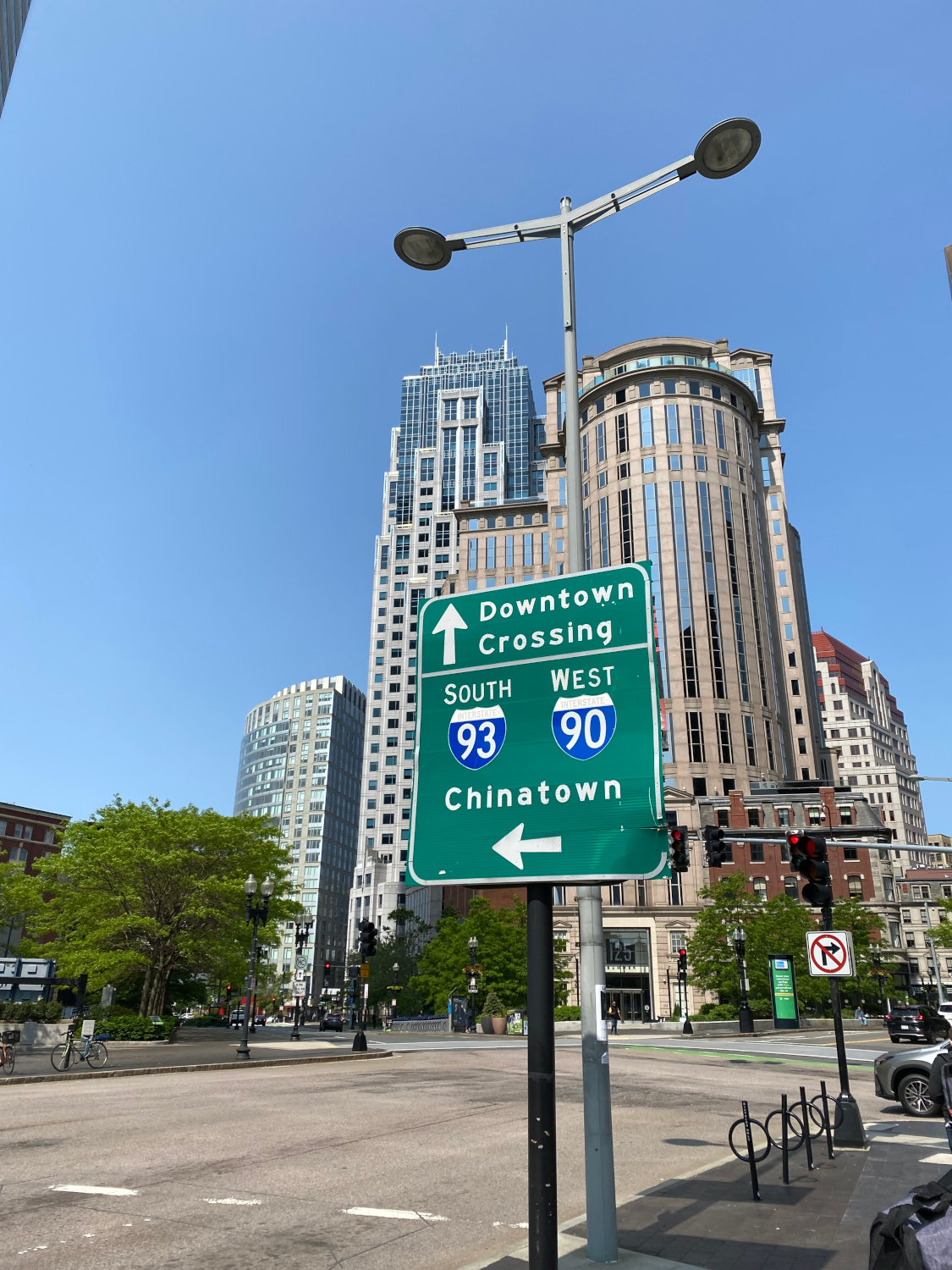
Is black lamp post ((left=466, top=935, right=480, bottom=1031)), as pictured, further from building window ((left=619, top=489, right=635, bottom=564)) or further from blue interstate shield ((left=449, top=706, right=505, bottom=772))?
building window ((left=619, top=489, right=635, bottom=564))

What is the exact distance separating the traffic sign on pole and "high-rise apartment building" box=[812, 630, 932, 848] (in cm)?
15917

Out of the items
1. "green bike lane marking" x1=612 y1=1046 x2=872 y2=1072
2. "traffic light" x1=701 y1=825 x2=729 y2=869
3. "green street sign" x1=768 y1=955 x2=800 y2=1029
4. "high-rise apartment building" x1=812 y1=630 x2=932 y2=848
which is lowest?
"green bike lane marking" x1=612 y1=1046 x2=872 y2=1072

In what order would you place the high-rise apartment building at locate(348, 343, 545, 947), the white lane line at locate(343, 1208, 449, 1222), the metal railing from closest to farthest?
the white lane line at locate(343, 1208, 449, 1222), the metal railing, the high-rise apartment building at locate(348, 343, 545, 947)

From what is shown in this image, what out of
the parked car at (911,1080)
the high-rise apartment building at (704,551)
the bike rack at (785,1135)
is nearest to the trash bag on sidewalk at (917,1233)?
the bike rack at (785,1135)

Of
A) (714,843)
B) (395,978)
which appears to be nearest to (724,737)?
(395,978)

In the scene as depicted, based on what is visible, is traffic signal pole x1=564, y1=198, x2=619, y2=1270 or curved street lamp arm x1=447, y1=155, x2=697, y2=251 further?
curved street lamp arm x1=447, y1=155, x2=697, y2=251

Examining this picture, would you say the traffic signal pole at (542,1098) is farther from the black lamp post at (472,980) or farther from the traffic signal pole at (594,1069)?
the black lamp post at (472,980)

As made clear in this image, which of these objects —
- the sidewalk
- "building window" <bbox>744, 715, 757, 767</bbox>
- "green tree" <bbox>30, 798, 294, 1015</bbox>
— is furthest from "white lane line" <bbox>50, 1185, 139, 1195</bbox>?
"building window" <bbox>744, 715, 757, 767</bbox>

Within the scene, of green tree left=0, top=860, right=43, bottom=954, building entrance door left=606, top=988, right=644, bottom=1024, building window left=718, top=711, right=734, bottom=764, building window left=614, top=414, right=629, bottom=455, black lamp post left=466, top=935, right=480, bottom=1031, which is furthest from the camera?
building window left=614, top=414, right=629, bottom=455

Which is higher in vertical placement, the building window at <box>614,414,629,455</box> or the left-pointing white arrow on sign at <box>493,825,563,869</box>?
the building window at <box>614,414,629,455</box>

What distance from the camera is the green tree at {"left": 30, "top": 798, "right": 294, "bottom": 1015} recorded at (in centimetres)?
3922

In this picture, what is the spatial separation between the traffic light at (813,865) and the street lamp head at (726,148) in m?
10.4

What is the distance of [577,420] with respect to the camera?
30.5 ft

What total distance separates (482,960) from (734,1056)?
3301 cm
